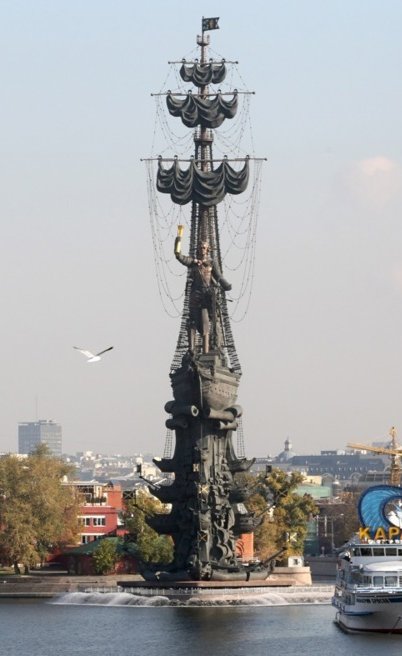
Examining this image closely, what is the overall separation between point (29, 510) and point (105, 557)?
717 cm

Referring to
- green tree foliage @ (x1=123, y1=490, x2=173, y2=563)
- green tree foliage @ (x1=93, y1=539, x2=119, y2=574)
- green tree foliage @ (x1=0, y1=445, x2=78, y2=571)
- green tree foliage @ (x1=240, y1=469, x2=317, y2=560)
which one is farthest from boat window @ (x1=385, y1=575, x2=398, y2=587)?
green tree foliage @ (x1=240, y1=469, x2=317, y2=560)

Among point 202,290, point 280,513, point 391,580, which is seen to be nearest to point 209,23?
point 202,290

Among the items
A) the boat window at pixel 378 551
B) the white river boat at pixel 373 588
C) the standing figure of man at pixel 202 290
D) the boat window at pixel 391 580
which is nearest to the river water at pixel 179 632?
the white river boat at pixel 373 588

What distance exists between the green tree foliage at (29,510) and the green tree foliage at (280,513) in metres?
17.9

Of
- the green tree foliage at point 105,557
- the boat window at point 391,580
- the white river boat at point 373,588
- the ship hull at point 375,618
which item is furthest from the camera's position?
the green tree foliage at point 105,557

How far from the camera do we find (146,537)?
178m

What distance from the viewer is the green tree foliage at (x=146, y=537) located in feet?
578

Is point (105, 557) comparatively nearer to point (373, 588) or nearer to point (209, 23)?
point (209, 23)

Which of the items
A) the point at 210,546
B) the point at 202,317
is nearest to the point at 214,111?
the point at 202,317

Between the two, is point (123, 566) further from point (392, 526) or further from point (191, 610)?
point (392, 526)

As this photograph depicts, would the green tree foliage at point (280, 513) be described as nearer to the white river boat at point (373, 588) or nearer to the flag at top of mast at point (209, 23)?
the flag at top of mast at point (209, 23)

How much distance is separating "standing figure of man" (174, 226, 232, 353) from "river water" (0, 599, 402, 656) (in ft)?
69.4

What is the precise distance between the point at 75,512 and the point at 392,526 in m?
66.0

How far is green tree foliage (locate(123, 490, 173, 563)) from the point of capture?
176m
